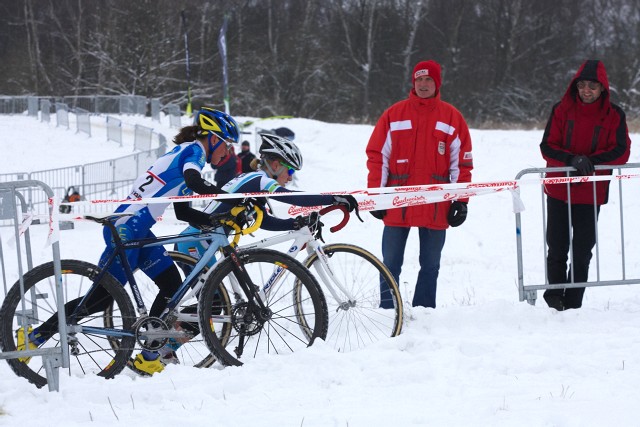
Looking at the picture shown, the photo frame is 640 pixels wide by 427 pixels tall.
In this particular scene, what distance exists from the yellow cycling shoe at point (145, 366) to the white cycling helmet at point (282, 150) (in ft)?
4.95

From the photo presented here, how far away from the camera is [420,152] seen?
6879mm

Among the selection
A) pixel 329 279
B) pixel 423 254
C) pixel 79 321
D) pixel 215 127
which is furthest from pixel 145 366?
pixel 423 254

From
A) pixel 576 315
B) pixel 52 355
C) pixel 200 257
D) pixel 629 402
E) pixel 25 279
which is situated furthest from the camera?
pixel 576 315

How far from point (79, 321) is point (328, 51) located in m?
46.3

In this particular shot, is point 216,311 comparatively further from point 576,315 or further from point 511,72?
point 511,72

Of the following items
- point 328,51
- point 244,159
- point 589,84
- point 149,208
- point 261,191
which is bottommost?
point 244,159

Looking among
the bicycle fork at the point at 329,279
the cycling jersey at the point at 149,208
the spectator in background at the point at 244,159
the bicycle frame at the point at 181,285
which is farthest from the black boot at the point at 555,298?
the spectator in background at the point at 244,159

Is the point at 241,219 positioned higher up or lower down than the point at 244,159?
higher up

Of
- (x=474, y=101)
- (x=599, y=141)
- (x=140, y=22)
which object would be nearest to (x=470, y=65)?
(x=474, y=101)

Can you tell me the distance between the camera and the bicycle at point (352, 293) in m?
5.89

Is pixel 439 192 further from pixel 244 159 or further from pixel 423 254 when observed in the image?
pixel 244 159

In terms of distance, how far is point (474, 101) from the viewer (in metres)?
50.8

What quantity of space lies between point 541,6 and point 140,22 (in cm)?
2161

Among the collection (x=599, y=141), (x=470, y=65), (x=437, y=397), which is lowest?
(x=437, y=397)
